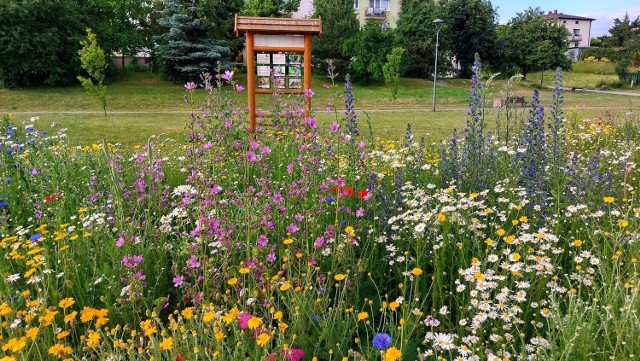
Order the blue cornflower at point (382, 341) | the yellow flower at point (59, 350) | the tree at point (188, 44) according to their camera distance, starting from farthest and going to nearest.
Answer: the tree at point (188, 44)
the yellow flower at point (59, 350)
the blue cornflower at point (382, 341)

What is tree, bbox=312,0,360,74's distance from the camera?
34.5 m

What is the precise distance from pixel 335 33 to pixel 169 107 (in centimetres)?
1636

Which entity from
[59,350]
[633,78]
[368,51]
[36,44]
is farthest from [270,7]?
[59,350]

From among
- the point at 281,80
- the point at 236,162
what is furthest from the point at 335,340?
the point at 281,80

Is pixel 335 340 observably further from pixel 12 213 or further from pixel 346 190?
pixel 12 213

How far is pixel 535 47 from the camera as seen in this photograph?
41.5 meters

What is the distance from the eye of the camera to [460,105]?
951 inches

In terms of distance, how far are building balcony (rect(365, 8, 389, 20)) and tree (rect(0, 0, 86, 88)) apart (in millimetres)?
26110

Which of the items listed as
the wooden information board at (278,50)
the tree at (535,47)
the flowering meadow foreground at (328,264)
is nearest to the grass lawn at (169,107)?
the wooden information board at (278,50)

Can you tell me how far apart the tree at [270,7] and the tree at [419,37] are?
28.0 feet

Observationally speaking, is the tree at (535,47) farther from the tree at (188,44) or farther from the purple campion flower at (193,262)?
the purple campion flower at (193,262)

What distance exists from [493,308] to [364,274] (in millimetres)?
944

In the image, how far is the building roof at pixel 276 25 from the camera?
807 centimetres

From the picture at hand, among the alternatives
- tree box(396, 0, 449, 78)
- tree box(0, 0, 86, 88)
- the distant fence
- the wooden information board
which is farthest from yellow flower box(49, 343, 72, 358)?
the distant fence
